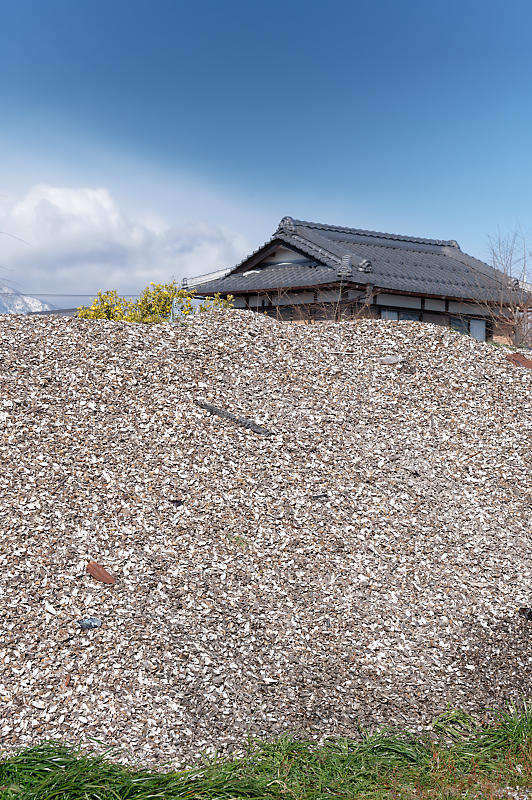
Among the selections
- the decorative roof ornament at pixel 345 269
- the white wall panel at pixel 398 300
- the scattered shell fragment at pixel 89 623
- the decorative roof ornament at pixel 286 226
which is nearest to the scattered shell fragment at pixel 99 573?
the scattered shell fragment at pixel 89 623

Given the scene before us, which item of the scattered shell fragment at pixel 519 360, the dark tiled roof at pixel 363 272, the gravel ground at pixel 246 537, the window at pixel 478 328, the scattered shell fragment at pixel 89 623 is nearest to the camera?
the gravel ground at pixel 246 537

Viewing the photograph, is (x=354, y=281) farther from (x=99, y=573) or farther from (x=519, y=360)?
(x=99, y=573)

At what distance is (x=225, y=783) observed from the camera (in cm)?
343

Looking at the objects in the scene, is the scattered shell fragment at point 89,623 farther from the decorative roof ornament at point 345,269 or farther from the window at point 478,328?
the window at point 478,328

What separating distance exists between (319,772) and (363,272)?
13411mm

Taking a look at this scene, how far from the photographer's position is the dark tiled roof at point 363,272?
53.9 ft

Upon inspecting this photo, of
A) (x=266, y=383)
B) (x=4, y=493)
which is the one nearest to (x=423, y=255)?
(x=266, y=383)

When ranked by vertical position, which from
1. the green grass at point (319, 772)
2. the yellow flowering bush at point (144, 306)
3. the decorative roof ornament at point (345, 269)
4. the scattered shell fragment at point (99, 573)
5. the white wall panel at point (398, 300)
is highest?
the decorative roof ornament at point (345, 269)

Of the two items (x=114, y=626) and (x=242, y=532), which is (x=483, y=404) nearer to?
(x=242, y=532)

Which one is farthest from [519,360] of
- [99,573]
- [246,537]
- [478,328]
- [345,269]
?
[478,328]

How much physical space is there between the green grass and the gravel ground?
19 cm

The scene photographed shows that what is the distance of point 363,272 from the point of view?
51.9ft

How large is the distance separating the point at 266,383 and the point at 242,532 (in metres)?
2.74

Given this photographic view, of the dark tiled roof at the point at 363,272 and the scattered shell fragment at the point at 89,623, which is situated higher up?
the dark tiled roof at the point at 363,272
